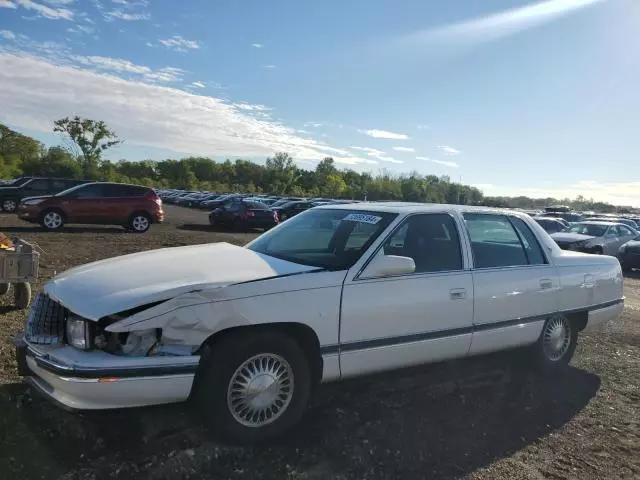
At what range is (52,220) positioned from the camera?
59.5 feet

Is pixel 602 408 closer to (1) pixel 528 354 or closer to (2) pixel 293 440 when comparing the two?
(1) pixel 528 354

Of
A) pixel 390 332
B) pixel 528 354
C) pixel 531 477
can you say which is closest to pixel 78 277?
pixel 390 332

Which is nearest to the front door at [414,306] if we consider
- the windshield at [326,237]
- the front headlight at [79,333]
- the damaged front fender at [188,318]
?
the windshield at [326,237]

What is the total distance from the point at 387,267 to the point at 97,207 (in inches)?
665

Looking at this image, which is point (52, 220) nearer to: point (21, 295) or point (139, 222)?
point (139, 222)

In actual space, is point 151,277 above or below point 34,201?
above

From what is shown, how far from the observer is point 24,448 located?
340 centimetres

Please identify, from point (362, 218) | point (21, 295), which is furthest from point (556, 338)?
point (21, 295)

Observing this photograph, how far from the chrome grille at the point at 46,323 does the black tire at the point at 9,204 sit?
74.9 feet

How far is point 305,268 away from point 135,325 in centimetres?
127

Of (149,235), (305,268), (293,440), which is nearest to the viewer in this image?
(293,440)

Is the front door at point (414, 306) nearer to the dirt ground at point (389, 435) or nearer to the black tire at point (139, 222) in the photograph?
the dirt ground at point (389, 435)

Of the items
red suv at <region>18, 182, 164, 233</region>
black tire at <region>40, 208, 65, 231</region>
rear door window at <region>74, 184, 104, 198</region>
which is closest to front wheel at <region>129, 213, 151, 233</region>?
red suv at <region>18, 182, 164, 233</region>

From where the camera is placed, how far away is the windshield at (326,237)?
4324mm
